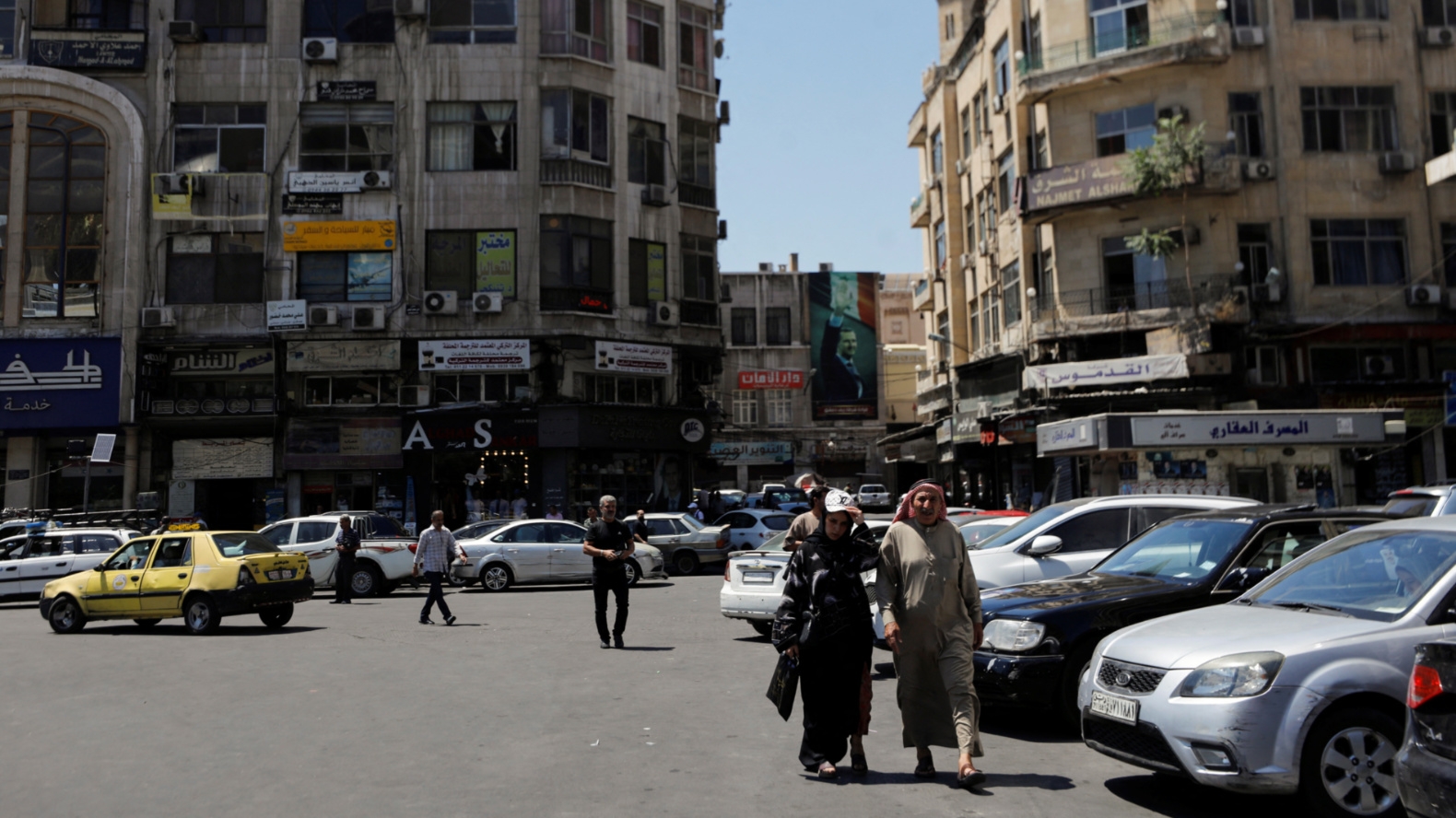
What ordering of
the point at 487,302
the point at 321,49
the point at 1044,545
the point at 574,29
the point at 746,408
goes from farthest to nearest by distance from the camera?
the point at 746,408 → the point at 574,29 → the point at 321,49 → the point at 487,302 → the point at 1044,545

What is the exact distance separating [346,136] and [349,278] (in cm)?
438

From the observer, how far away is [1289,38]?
33656mm

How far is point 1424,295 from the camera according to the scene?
32719 mm

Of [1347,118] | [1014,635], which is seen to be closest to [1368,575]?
[1014,635]

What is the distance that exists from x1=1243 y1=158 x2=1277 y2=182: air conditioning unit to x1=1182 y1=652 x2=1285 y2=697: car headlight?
31.1 m

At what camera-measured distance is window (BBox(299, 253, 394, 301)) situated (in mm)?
34594

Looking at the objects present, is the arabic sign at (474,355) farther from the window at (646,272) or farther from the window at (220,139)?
the window at (220,139)


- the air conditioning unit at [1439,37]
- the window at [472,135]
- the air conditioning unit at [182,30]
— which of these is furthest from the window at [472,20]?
the air conditioning unit at [1439,37]

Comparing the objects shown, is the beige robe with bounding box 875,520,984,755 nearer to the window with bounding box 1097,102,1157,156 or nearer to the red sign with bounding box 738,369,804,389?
the window with bounding box 1097,102,1157,156

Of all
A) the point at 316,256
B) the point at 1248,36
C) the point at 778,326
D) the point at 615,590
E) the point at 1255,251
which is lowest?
the point at 615,590

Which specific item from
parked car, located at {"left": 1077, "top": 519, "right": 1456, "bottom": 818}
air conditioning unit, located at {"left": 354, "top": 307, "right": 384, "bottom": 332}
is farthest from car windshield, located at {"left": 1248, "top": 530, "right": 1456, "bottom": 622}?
air conditioning unit, located at {"left": 354, "top": 307, "right": 384, "bottom": 332}

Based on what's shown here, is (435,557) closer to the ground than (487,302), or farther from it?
closer to the ground

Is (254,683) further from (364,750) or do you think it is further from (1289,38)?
(1289,38)

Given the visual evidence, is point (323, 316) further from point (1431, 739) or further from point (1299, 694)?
point (1431, 739)
